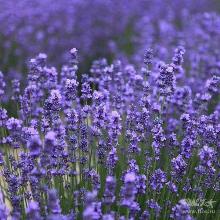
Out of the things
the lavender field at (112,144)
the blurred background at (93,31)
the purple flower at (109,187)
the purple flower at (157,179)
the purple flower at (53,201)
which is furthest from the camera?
the blurred background at (93,31)

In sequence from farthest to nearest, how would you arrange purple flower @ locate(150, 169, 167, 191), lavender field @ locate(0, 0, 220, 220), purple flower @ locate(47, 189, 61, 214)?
purple flower @ locate(150, 169, 167, 191) < lavender field @ locate(0, 0, 220, 220) < purple flower @ locate(47, 189, 61, 214)

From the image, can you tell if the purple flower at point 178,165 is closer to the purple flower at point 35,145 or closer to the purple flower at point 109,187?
the purple flower at point 109,187

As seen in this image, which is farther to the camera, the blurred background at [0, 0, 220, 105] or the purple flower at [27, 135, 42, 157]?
the blurred background at [0, 0, 220, 105]

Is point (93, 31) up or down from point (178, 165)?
up

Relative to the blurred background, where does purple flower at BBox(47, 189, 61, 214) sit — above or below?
below

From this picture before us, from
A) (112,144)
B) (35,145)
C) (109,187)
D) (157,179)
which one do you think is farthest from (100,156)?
(35,145)

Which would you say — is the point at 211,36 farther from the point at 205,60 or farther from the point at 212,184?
the point at 212,184

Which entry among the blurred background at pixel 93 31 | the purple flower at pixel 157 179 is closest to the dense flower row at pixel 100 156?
the purple flower at pixel 157 179

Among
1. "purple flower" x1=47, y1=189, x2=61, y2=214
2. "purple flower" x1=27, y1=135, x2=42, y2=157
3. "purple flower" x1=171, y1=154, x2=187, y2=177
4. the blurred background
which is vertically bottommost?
"purple flower" x1=47, y1=189, x2=61, y2=214

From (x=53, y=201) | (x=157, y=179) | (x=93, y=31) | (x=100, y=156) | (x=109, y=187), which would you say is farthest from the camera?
(x=93, y=31)

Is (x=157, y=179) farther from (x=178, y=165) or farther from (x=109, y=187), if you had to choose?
(x=109, y=187)

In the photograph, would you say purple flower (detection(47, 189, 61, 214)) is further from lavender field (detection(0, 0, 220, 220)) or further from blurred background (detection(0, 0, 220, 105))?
blurred background (detection(0, 0, 220, 105))

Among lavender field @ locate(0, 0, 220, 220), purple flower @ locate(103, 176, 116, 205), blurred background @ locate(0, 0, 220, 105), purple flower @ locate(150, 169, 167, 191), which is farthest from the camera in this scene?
blurred background @ locate(0, 0, 220, 105)

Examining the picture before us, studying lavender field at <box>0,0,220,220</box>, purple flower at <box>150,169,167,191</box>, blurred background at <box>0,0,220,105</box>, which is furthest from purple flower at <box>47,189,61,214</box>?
blurred background at <box>0,0,220,105</box>
